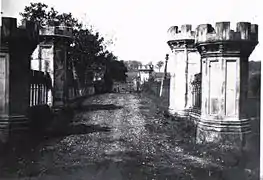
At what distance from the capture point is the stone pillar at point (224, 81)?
1.88 m

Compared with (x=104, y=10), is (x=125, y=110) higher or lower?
lower

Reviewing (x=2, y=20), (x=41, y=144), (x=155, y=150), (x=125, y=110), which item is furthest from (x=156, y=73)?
(x=2, y=20)

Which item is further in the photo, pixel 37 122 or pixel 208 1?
pixel 37 122

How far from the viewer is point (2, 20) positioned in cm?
199

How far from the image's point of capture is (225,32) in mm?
1875

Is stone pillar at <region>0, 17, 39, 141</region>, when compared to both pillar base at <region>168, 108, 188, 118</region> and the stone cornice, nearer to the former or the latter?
pillar base at <region>168, 108, 188, 118</region>

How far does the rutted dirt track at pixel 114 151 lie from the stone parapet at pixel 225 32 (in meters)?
0.47

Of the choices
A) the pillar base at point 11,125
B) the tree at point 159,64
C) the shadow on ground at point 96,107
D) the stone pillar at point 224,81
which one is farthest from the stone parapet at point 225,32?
the pillar base at point 11,125

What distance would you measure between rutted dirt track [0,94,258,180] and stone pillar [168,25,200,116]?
13 centimetres

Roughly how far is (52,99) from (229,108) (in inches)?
39.2

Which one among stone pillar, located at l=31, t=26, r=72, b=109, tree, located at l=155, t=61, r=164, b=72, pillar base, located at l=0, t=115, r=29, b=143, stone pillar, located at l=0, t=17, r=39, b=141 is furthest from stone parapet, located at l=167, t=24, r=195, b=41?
pillar base, located at l=0, t=115, r=29, b=143

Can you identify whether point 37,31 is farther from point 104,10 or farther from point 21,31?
point 104,10

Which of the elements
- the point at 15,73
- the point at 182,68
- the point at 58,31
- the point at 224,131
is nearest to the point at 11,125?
the point at 15,73

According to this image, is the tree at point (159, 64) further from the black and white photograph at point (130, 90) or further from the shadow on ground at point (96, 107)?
the shadow on ground at point (96, 107)
